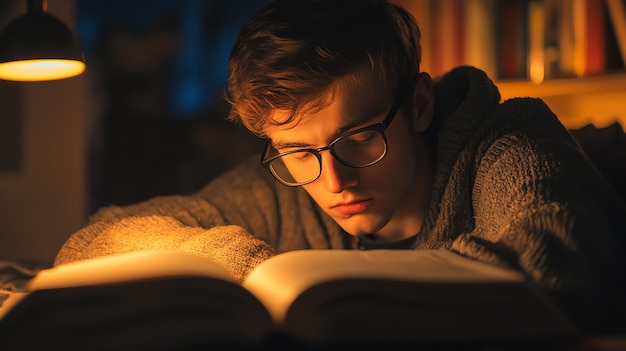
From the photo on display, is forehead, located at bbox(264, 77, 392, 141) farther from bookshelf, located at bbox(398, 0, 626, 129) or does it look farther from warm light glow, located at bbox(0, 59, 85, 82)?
bookshelf, located at bbox(398, 0, 626, 129)

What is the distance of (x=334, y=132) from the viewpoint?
1152 mm

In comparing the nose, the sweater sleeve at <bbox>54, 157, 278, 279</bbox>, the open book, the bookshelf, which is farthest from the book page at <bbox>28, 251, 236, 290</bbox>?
the bookshelf

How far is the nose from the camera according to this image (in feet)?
3.82

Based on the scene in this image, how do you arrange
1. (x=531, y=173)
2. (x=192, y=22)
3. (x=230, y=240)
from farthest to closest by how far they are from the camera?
(x=192, y=22) → (x=230, y=240) → (x=531, y=173)

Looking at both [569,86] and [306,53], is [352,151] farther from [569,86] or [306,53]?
[569,86]

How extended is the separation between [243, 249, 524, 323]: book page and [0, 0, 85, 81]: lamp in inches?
28.5

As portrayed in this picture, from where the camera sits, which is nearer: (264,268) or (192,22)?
(264,268)

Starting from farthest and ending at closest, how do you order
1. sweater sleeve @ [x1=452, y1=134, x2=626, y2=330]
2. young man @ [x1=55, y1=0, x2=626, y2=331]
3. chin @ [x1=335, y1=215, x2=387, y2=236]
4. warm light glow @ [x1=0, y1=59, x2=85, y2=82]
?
warm light glow @ [x1=0, y1=59, x2=85, y2=82] < chin @ [x1=335, y1=215, x2=387, y2=236] < young man @ [x1=55, y1=0, x2=626, y2=331] < sweater sleeve @ [x1=452, y1=134, x2=626, y2=330]

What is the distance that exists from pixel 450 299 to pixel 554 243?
0.58ft

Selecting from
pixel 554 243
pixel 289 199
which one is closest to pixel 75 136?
pixel 289 199

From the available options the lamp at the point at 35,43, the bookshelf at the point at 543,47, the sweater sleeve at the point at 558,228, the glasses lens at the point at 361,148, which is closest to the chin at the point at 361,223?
the glasses lens at the point at 361,148

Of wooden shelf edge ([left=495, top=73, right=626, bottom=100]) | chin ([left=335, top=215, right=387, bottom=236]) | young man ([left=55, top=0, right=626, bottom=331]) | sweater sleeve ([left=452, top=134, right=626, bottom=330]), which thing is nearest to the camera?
sweater sleeve ([left=452, top=134, right=626, bottom=330])

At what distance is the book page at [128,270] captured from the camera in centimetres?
67

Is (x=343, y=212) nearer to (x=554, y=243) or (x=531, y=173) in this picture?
(x=531, y=173)
